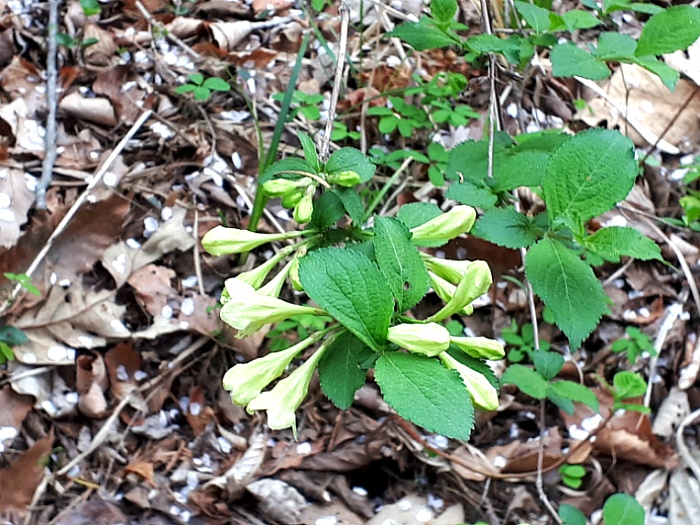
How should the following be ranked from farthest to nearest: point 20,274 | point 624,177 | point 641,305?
point 641,305
point 20,274
point 624,177

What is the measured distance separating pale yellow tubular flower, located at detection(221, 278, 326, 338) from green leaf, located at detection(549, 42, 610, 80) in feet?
2.37

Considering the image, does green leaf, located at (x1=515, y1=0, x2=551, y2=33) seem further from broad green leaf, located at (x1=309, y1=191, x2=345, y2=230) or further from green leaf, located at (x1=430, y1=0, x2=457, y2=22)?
broad green leaf, located at (x1=309, y1=191, x2=345, y2=230)

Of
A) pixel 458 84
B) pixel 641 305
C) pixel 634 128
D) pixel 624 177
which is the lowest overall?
pixel 641 305

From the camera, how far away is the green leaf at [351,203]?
3.31 feet

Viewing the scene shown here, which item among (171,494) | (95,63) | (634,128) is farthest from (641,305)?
(95,63)

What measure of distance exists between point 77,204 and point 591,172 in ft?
5.88

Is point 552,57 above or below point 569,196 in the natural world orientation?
above

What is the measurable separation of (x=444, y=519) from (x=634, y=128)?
1844mm

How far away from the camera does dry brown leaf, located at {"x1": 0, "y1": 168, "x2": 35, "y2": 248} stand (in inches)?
86.1

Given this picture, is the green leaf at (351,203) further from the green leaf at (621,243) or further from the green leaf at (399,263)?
the green leaf at (621,243)

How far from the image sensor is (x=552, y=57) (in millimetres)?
1336

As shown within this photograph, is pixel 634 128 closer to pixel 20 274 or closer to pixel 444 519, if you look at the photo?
pixel 444 519

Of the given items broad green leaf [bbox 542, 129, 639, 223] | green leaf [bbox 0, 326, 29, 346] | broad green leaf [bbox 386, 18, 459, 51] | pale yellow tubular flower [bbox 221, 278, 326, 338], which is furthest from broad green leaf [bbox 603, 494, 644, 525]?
green leaf [bbox 0, 326, 29, 346]

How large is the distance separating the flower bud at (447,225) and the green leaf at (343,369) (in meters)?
0.21
